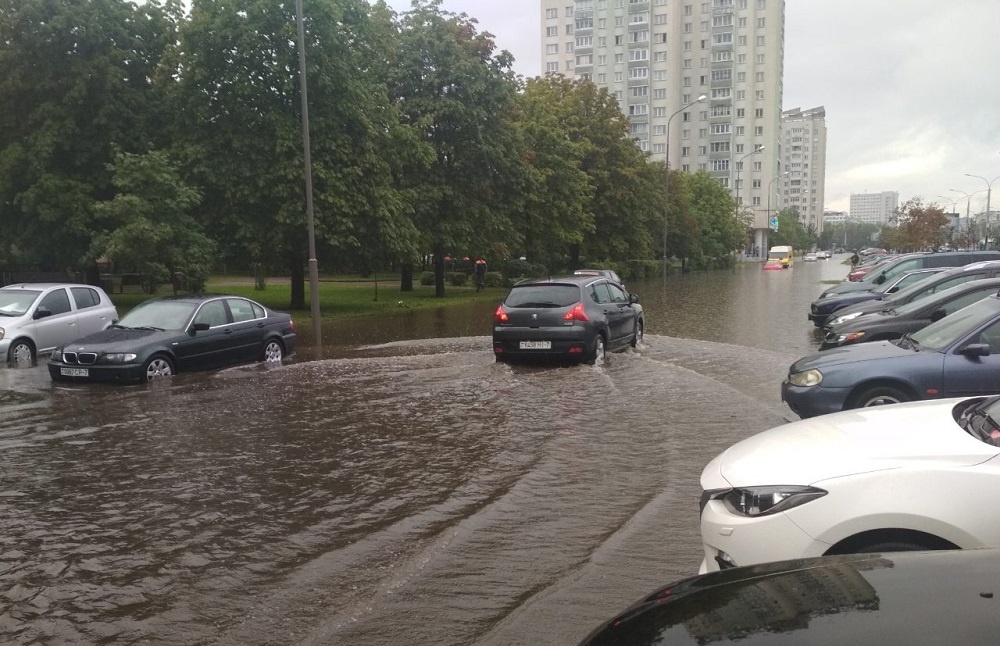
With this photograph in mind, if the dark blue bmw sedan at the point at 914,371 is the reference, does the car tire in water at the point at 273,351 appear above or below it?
below

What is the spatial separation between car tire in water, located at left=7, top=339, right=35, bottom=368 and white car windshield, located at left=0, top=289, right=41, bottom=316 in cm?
69

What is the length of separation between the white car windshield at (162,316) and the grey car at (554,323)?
5.27 meters

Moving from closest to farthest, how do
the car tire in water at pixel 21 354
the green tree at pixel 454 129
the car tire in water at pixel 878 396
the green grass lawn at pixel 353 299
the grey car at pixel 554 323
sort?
the car tire in water at pixel 878 396 → the grey car at pixel 554 323 → the car tire in water at pixel 21 354 → the green grass lawn at pixel 353 299 → the green tree at pixel 454 129

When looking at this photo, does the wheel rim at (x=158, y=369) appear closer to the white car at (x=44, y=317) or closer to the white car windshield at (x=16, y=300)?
the white car at (x=44, y=317)

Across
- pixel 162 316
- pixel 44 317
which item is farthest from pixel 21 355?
pixel 162 316

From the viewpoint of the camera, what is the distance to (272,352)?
14602mm

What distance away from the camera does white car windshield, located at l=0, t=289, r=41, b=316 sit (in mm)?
14742

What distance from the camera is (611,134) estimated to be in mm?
53094

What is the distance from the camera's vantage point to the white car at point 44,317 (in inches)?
561

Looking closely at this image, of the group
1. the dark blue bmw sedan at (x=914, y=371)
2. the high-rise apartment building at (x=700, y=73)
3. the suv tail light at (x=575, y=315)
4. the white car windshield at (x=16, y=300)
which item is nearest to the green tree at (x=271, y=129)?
the white car windshield at (x=16, y=300)

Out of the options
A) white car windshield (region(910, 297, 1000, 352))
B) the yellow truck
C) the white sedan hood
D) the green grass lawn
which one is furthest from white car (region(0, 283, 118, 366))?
the yellow truck

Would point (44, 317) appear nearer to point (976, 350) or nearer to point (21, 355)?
point (21, 355)

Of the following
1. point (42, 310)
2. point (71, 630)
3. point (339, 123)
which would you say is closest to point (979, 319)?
point (71, 630)

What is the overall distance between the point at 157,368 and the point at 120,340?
28.6 inches
